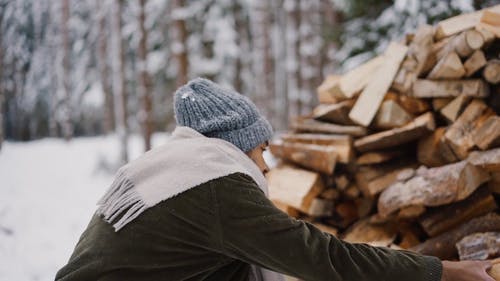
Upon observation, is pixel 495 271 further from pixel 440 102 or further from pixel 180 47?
pixel 180 47

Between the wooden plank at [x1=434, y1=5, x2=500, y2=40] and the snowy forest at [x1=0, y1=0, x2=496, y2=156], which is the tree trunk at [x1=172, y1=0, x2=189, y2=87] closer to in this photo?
the snowy forest at [x1=0, y1=0, x2=496, y2=156]

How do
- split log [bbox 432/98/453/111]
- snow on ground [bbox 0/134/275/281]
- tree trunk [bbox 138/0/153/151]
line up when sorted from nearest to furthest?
1. split log [bbox 432/98/453/111]
2. snow on ground [bbox 0/134/275/281]
3. tree trunk [bbox 138/0/153/151]

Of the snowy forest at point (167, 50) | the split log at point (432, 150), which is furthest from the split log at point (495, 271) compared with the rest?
the snowy forest at point (167, 50)

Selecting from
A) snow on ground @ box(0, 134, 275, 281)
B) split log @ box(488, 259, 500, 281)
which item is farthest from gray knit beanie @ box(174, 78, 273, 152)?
snow on ground @ box(0, 134, 275, 281)

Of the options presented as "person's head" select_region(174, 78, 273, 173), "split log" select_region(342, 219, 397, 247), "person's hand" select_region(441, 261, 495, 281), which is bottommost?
"split log" select_region(342, 219, 397, 247)

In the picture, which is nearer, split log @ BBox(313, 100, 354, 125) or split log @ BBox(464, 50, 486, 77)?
split log @ BBox(464, 50, 486, 77)

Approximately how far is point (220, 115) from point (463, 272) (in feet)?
3.54

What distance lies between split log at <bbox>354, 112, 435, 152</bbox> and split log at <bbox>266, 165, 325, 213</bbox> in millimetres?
487

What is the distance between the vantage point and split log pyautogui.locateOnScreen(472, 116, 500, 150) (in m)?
2.83

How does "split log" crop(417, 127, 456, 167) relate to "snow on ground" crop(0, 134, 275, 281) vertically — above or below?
above

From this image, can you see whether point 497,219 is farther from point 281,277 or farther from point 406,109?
point 281,277

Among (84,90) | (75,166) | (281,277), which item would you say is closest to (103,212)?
(281,277)

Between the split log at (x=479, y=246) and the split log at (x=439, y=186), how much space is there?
0.88 ft

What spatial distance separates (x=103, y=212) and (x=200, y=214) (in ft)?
1.39
